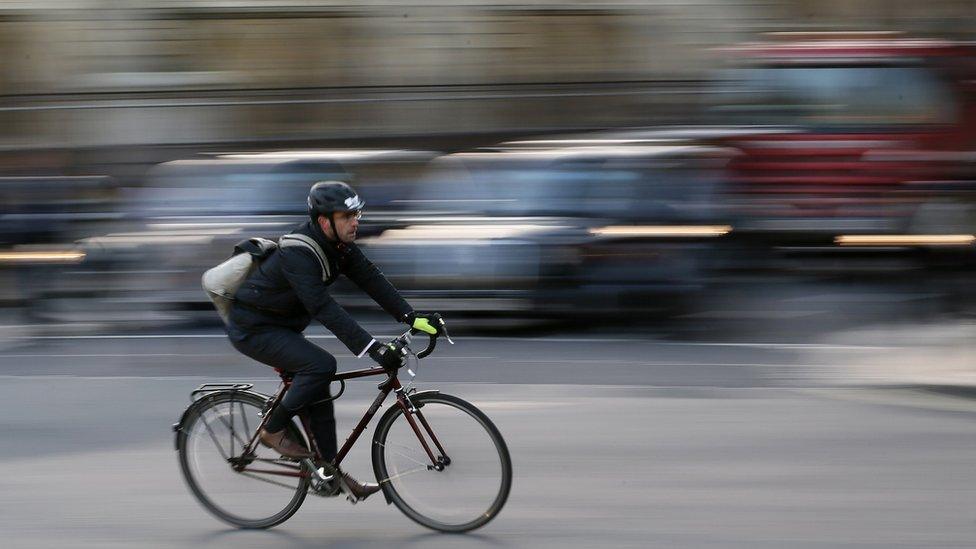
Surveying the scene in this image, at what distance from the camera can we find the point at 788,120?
46.2ft

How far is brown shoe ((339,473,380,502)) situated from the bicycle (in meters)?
0.03

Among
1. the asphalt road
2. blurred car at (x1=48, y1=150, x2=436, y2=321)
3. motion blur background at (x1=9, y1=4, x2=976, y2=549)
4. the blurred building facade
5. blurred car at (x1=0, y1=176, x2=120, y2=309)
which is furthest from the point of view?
the blurred building facade

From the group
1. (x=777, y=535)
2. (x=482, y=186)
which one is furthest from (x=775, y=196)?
(x=777, y=535)

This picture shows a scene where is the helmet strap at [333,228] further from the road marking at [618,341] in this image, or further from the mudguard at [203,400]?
the road marking at [618,341]

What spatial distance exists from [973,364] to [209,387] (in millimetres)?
5584

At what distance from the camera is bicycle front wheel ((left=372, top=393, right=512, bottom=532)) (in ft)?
17.6

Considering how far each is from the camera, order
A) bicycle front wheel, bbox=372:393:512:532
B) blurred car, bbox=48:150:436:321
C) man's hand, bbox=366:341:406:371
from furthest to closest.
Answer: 1. blurred car, bbox=48:150:436:321
2. bicycle front wheel, bbox=372:393:512:532
3. man's hand, bbox=366:341:406:371

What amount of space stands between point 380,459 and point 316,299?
0.81 meters

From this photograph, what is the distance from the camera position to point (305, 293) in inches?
207

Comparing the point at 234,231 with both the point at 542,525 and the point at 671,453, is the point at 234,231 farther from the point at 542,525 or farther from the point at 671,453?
the point at 542,525

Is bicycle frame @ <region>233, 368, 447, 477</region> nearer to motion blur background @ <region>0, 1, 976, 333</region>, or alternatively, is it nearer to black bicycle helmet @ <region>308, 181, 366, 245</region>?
black bicycle helmet @ <region>308, 181, 366, 245</region>

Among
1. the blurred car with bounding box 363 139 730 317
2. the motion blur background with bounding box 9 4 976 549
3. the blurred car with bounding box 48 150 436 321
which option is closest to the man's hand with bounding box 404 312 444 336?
the motion blur background with bounding box 9 4 976 549

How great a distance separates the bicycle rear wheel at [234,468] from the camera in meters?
5.71

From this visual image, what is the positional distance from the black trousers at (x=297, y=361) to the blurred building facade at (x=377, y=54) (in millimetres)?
15794
